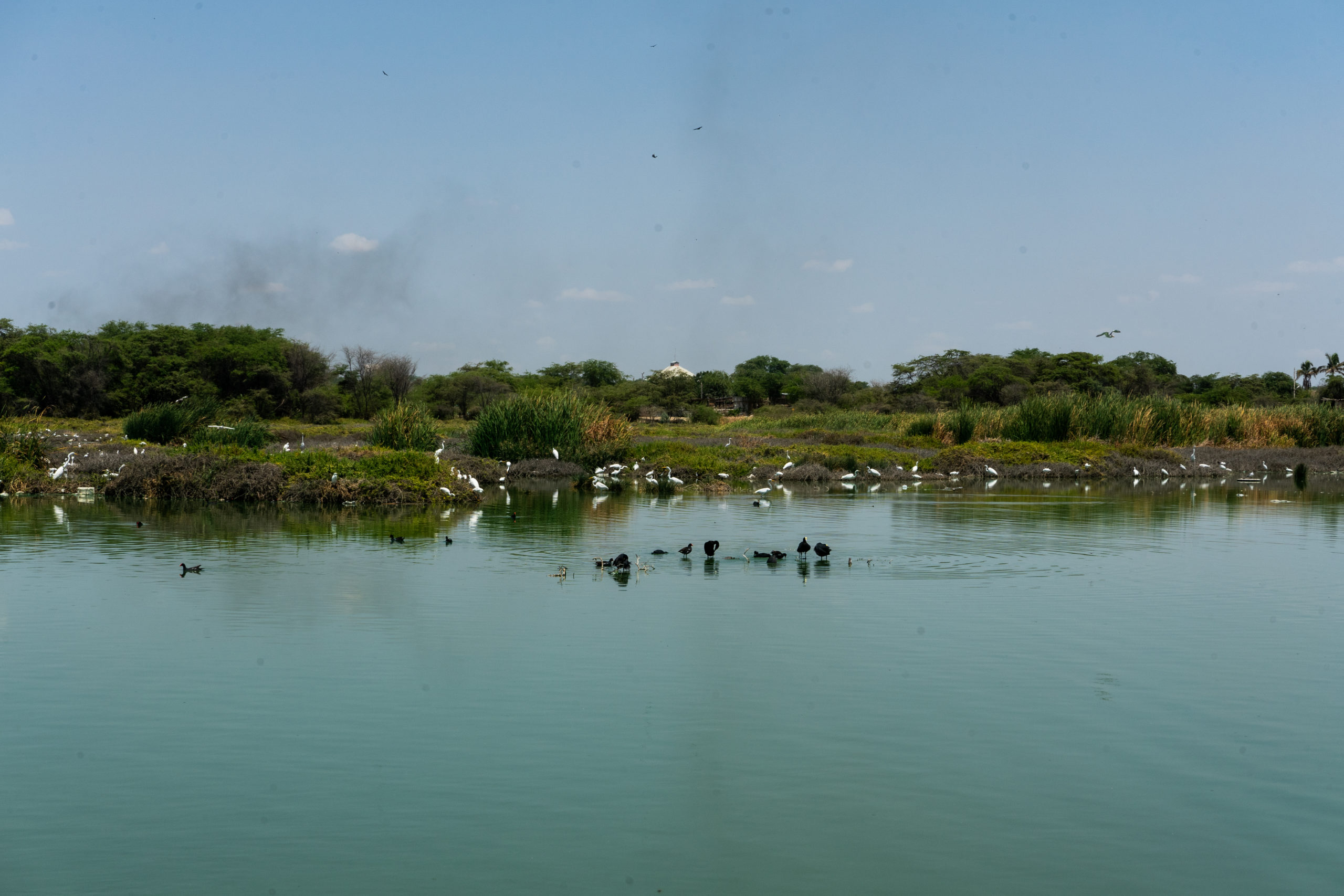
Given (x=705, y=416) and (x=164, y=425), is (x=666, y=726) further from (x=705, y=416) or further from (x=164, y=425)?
(x=705, y=416)

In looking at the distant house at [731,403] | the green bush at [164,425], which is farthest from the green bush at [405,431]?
the distant house at [731,403]

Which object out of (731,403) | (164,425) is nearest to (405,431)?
(164,425)

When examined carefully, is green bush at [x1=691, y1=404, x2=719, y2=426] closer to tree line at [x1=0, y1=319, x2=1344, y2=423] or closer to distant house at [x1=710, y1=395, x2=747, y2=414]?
tree line at [x1=0, y1=319, x2=1344, y2=423]

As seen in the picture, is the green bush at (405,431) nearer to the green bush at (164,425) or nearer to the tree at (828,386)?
the green bush at (164,425)

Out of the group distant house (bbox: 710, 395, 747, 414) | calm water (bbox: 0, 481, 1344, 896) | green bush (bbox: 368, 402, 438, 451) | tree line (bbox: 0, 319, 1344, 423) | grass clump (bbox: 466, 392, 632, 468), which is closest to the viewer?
calm water (bbox: 0, 481, 1344, 896)

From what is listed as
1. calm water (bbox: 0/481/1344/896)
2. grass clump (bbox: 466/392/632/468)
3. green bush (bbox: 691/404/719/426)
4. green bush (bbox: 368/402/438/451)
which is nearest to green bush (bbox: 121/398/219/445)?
green bush (bbox: 368/402/438/451)

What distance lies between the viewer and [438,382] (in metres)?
78.5

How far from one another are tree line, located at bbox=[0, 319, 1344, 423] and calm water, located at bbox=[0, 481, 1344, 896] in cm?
3553

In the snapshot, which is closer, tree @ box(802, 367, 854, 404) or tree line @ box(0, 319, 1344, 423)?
tree line @ box(0, 319, 1344, 423)

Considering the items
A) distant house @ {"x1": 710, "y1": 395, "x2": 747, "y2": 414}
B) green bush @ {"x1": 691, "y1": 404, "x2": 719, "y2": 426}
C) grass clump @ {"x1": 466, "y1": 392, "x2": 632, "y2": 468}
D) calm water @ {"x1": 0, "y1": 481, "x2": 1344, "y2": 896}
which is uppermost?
distant house @ {"x1": 710, "y1": 395, "x2": 747, "y2": 414}

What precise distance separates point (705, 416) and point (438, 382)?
19.0m

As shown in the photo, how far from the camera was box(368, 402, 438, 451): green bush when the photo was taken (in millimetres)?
28672

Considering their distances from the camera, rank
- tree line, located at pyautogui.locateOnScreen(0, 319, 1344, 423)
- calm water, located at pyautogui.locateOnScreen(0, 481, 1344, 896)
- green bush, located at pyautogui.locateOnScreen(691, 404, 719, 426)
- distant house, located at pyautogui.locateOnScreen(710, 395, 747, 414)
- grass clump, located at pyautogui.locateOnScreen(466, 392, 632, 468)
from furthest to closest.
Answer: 1. distant house, located at pyautogui.locateOnScreen(710, 395, 747, 414)
2. green bush, located at pyautogui.locateOnScreen(691, 404, 719, 426)
3. tree line, located at pyautogui.locateOnScreen(0, 319, 1344, 423)
4. grass clump, located at pyautogui.locateOnScreen(466, 392, 632, 468)
5. calm water, located at pyautogui.locateOnScreen(0, 481, 1344, 896)

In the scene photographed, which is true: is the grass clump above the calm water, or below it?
above
